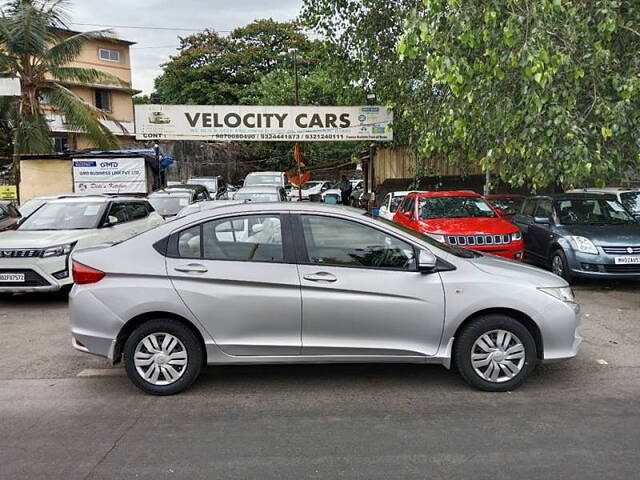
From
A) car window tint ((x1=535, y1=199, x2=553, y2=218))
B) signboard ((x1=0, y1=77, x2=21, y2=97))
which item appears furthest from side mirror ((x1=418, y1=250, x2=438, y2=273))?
signboard ((x1=0, y1=77, x2=21, y2=97))

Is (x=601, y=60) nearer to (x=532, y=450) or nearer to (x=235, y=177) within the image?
(x=532, y=450)

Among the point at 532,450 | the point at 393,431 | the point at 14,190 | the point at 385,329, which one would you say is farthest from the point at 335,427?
the point at 14,190

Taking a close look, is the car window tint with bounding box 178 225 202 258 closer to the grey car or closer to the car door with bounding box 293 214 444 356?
the grey car

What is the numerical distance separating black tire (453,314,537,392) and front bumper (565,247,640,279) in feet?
15.4

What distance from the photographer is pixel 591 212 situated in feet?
32.2

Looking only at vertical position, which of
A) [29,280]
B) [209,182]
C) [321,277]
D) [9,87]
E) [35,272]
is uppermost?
[9,87]

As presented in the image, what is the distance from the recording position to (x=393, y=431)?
394cm

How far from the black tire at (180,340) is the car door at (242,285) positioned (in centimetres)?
20

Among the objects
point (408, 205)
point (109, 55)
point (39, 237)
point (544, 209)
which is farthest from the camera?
point (109, 55)

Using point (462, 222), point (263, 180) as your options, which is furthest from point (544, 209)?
point (263, 180)

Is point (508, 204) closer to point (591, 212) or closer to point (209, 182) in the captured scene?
point (591, 212)

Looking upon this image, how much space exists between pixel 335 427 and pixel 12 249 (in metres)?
6.00

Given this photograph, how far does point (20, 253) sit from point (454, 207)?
295 inches

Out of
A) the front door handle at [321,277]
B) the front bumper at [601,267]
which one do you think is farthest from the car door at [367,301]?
the front bumper at [601,267]
